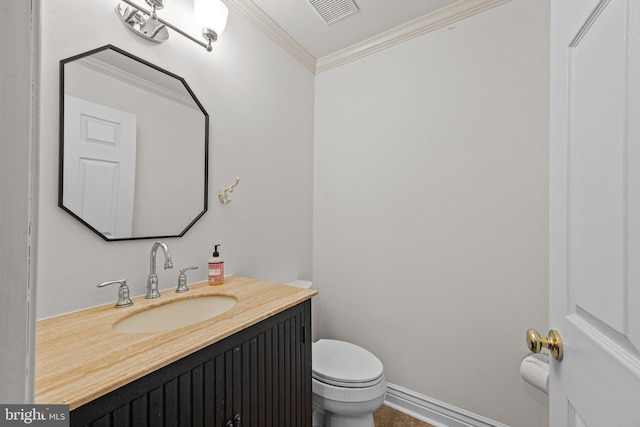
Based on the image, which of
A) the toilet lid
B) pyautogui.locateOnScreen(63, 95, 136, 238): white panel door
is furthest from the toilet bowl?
pyautogui.locateOnScreen(63, 95, 136, 238): white panel door

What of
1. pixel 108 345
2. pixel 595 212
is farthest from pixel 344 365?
pixel 595 212

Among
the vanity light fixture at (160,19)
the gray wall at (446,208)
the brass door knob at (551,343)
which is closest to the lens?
the brass door knob at (551,343)

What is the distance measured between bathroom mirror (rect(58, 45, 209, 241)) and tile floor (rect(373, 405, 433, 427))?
160cm

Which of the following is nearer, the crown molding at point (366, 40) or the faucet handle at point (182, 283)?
the faucet handle at point (182, 283)

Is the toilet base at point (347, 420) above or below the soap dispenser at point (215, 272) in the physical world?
below

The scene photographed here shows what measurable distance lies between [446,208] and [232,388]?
1.40 metres

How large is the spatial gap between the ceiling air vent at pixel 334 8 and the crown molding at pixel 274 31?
0.30 meters

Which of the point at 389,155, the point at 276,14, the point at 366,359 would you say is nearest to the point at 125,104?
the point at 276,14

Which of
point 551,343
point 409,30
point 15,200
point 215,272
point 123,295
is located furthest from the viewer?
point 409,30

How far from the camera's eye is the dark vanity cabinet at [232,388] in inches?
22.8

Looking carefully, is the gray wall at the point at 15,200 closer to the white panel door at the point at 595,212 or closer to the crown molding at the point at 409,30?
the white panel door at the point at 595,212

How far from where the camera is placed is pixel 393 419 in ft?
5.32

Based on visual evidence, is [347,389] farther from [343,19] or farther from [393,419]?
[343,19]

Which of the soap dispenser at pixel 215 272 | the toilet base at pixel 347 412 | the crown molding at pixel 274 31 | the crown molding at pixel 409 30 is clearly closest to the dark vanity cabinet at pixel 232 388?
the toilet base at pixel 347 412
